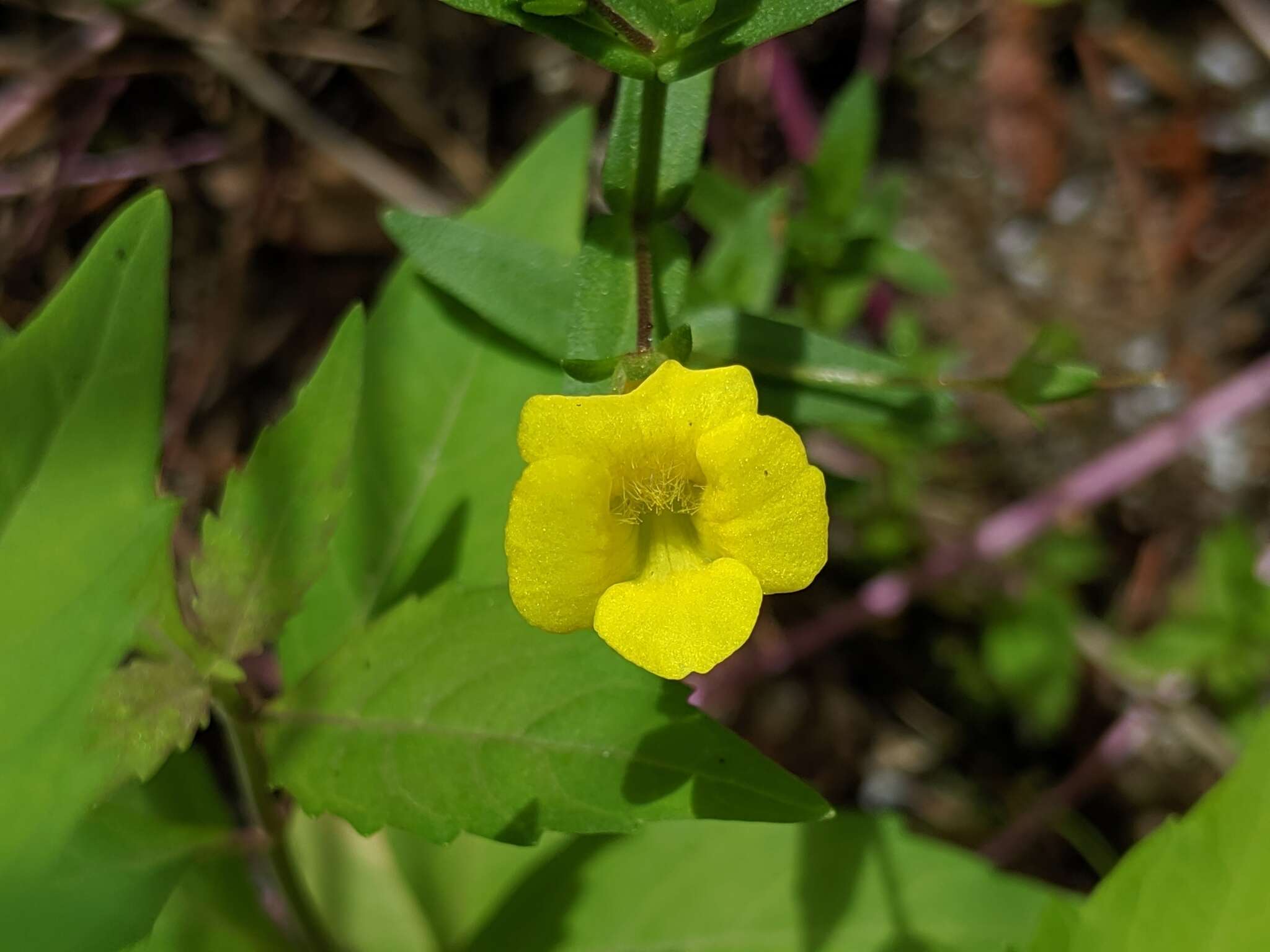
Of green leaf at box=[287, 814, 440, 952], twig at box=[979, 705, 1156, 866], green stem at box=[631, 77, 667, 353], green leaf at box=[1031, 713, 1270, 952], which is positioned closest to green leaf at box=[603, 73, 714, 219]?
green stem at box=[631, 77, 667, 353]

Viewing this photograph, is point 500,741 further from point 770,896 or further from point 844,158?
point 844,158

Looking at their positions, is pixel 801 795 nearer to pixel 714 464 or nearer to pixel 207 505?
pixel 714 464

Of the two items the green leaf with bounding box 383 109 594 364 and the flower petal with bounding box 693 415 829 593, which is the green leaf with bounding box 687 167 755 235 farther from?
the flower petal with bounding box 693 415 829 593

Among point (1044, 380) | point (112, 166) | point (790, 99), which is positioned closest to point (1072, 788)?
point (1044, 380)

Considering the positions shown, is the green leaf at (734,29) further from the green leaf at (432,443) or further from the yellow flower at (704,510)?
the green leaf at (432,443)

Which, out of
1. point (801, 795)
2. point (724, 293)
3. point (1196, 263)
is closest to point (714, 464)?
point (801, 795)

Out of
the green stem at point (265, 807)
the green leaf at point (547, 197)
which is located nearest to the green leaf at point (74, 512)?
the green stem at point (265, 807)
